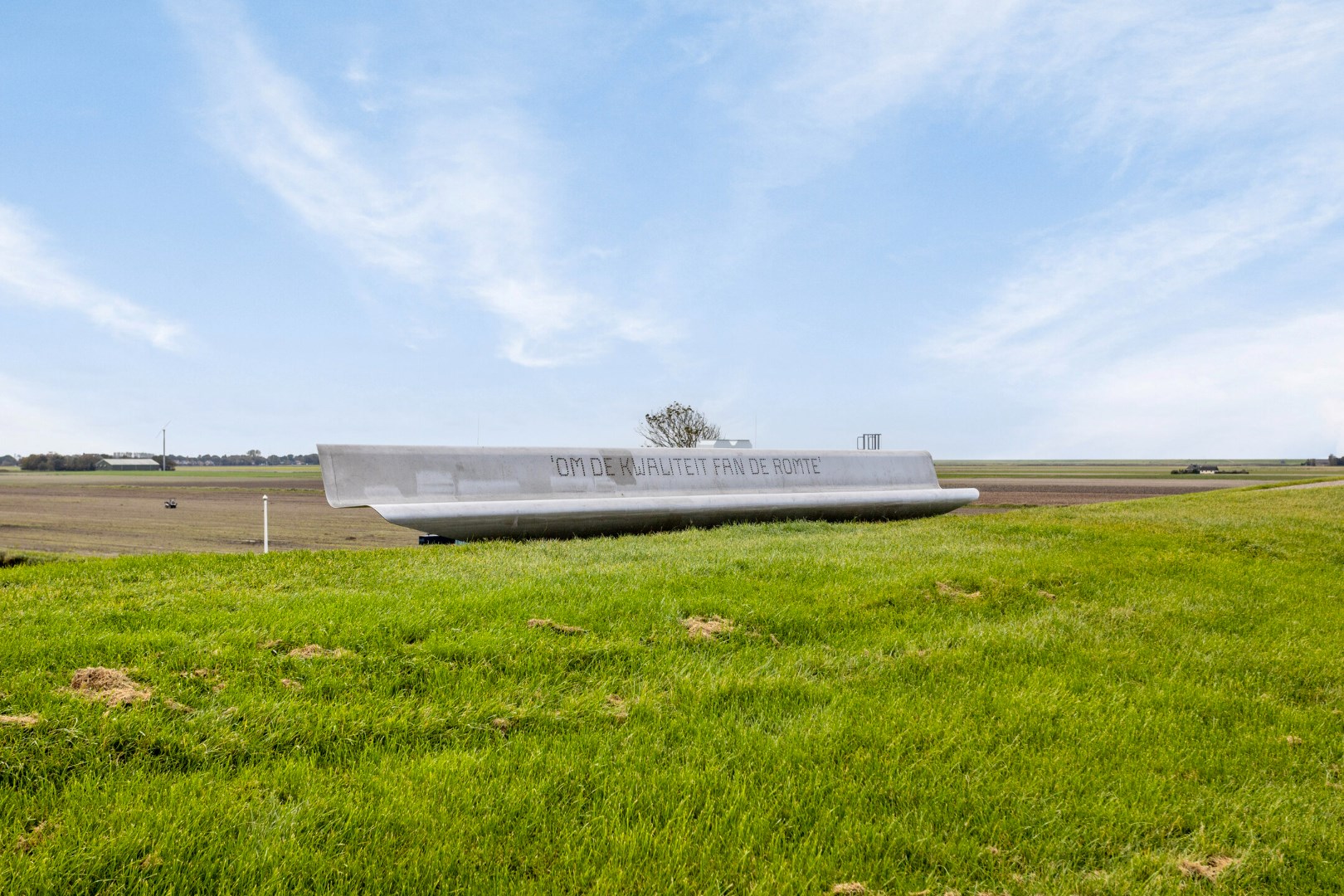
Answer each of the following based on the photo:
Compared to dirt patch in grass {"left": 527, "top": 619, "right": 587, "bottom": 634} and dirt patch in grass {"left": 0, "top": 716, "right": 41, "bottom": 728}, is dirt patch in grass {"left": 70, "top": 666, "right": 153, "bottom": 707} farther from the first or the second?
dirt patch in grass {"left": 527, "top": 619, "right": 587, "bottom": 634}

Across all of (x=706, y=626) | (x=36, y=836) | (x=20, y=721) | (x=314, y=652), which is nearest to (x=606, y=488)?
(x=706, y=626)

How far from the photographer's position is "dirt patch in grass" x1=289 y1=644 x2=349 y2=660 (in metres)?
4.02

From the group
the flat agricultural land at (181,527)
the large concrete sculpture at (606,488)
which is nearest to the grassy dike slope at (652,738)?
the large concrete sculpture at (606,488)

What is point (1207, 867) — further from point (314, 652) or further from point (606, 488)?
point (606, 488)

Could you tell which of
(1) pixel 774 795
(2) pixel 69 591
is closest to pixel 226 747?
(1) pixel 774 795

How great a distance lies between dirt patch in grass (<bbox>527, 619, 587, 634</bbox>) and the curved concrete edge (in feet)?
13.4

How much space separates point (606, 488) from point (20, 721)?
7613 mm

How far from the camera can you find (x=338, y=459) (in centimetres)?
854

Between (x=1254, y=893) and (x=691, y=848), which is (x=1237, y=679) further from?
(x=691, y=848)

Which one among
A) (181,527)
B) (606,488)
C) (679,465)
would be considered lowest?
(181,527)

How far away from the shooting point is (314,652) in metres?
4.09

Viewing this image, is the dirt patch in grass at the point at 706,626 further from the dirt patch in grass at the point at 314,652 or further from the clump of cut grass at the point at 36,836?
the clump of cut grass at the point at 36,836

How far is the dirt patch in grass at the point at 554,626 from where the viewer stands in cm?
470

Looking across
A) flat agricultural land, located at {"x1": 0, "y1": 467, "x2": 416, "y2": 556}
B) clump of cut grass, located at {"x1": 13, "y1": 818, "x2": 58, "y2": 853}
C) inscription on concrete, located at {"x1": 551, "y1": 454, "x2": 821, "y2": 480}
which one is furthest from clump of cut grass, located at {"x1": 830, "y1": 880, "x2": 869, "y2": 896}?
flat agricultural land, located at {"x1": 0, "y1": 467, "x2": 416, "y2": 556}
